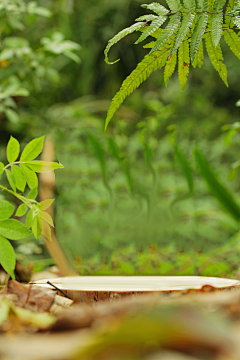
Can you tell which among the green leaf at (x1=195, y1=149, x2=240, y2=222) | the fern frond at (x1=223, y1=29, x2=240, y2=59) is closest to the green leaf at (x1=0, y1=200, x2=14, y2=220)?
the fern frond at (x1=223, y1=29, x2=240, y2=59)

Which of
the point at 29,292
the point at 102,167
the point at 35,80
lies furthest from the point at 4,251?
the point at 35,80

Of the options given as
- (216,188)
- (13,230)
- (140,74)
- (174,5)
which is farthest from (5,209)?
(216,188)

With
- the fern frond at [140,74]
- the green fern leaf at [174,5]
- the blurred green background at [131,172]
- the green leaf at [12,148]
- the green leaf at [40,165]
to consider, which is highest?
the green fern leaf at [174,5]

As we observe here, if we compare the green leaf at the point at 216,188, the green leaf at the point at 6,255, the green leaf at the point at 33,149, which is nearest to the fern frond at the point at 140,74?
the green leaf at the point at 33,149

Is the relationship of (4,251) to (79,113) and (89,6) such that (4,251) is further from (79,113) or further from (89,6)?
(89,6)

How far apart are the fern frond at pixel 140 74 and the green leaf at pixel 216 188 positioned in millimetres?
487

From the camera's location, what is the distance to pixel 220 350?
0.79 feet

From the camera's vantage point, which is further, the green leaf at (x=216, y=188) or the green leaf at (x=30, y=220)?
the green leaf at (x=216, y=188)

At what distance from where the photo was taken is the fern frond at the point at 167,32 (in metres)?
0.41

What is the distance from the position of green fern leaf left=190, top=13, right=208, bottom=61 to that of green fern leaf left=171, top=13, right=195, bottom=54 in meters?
0.01

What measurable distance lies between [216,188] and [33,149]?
0.62 meters

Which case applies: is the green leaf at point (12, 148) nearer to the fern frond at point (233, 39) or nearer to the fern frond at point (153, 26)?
the fern frond at point (153, 26)

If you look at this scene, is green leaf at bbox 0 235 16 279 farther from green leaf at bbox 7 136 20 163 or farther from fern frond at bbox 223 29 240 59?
fern frond at bbox 223 29 240 59

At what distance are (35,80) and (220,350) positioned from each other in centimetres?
→ 134
